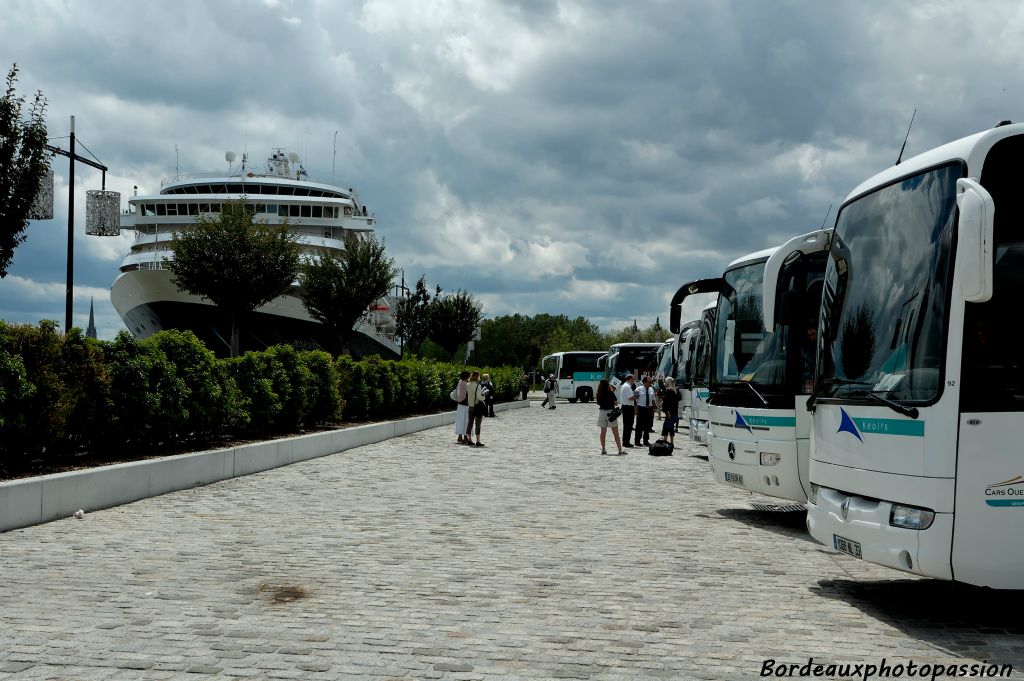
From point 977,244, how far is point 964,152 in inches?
37.1

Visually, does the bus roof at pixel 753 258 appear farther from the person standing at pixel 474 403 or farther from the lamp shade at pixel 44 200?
the lamp shade at pixel 44 200

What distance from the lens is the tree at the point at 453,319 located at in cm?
6638

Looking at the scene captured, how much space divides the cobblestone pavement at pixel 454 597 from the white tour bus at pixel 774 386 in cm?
65

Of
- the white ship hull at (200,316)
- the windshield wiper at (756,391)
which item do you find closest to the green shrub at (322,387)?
the windshield wiper at (756,391)

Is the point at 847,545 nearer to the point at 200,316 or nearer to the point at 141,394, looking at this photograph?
the point at 141,394

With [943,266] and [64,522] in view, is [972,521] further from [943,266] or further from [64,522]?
[64,522]

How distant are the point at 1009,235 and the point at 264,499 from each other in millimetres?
8809

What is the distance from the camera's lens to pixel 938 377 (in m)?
5.41

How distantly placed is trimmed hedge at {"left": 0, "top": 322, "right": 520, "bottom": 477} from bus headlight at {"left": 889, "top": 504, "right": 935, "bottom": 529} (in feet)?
26.6

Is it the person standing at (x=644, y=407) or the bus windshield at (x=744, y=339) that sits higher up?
the bus windshield at (x=744, y=339)

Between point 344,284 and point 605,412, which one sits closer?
point 605,412

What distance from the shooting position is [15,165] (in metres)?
19.8

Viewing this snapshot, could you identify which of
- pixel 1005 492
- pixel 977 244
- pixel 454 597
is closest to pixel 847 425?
pixel 1005 492

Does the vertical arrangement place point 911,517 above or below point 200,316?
below
